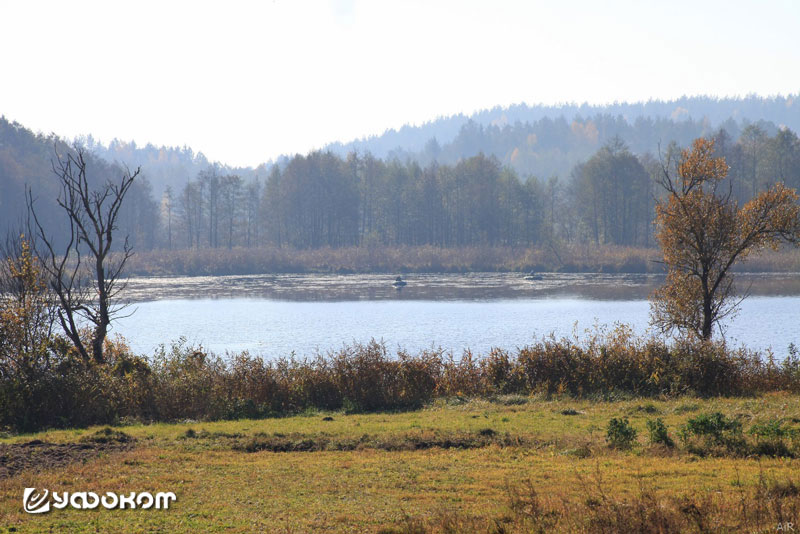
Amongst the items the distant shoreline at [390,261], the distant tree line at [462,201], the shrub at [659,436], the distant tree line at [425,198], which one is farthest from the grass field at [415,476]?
the distant tree line at [462,201]

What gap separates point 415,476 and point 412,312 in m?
42.0

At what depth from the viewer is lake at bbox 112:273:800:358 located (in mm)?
40656

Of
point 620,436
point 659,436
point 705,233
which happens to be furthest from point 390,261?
point 659,436

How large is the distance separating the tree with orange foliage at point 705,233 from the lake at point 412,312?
4.64 meters

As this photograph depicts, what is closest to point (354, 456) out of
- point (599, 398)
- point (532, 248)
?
point (599, 398)

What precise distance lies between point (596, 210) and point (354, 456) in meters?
108

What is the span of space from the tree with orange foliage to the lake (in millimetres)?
4636

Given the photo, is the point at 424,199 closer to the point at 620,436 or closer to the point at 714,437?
the point at 620,436

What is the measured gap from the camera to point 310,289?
7662cm

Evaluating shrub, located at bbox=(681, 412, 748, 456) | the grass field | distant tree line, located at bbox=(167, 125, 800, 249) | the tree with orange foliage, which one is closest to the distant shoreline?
distant tree line, located at bbox=(167, 125, 800, 249)

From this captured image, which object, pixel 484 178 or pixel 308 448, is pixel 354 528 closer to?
pixel 308 448

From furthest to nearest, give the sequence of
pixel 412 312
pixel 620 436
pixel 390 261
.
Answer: pixel 390 261 < pixel 412 312 < pixel 620 436

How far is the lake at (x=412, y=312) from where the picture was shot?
40656 millimetres

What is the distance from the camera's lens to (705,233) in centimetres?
2912
